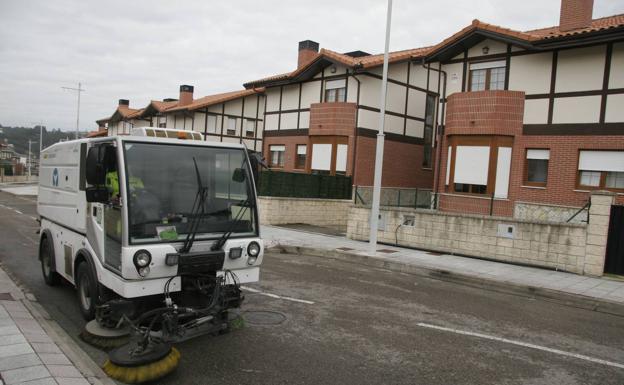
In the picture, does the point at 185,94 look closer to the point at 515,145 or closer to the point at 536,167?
the point at 515,145

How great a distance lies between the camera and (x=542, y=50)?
1566cm

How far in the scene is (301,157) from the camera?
81.1ft

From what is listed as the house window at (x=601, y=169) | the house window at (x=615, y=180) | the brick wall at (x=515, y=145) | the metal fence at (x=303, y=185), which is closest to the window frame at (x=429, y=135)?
the metal fence at (x=303, y=185)

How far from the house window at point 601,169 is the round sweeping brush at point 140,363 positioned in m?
14.6

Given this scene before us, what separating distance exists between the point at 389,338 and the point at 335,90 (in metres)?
18.2

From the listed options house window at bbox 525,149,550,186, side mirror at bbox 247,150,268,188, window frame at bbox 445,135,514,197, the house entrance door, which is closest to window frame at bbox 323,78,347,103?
window frame at bbox 445,135,514,197

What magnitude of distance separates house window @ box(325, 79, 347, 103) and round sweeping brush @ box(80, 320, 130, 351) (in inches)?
724

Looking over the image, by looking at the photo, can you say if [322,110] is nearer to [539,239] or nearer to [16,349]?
[539,239]

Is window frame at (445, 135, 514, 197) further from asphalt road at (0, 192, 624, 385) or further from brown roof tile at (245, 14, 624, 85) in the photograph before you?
asphalt road at (0, 192, 624, 385)

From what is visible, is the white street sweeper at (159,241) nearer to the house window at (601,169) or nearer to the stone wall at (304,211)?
the stone wall at (304,211)

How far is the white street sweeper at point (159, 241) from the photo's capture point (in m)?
4.89

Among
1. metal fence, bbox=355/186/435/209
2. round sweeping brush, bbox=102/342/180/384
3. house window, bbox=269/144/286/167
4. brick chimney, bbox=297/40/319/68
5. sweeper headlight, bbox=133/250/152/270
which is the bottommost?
round sweeping brush, bbox=102/342/180/384

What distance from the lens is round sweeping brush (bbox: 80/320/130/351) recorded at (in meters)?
5.36

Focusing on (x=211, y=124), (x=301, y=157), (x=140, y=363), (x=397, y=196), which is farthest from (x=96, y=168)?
(x=211, y=124)
